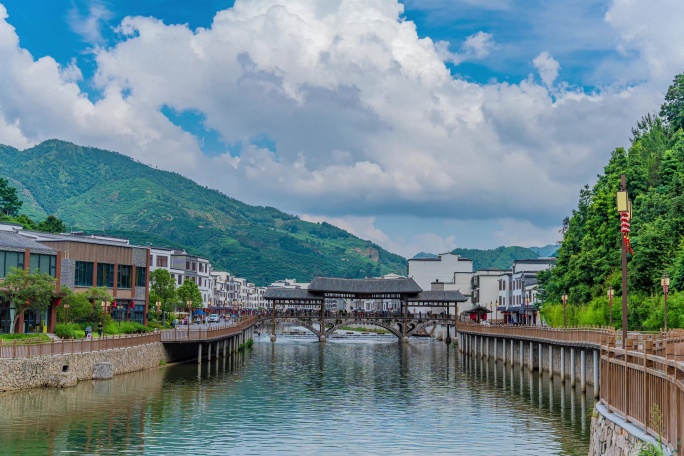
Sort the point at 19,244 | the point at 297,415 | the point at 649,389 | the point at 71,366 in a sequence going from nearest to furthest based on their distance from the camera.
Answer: the point at 649,389
the point at 297,415
the point at 71,366
the point at 19,244

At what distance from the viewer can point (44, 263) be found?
65.9m

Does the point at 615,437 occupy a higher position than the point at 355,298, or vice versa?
the point at 355,298

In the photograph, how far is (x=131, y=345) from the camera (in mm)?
57156

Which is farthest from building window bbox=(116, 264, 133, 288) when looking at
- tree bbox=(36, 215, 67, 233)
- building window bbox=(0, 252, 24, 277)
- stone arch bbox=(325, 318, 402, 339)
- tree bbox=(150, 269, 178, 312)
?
tree bbox=(36, 215, 67, 233)

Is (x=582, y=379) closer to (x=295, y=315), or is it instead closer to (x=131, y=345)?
(x=131, y=345)

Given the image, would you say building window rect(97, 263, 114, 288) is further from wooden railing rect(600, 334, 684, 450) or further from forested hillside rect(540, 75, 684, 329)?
wooden railing rect(600, 334, 684, 450)

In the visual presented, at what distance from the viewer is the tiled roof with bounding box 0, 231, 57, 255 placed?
61.0m

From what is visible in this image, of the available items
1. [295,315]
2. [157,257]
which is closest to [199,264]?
[157,257]

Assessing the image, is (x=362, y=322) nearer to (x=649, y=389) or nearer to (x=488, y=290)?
(x=488, y=290)

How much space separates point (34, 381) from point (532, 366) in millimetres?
37972

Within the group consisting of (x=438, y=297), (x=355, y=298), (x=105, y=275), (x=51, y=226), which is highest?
(x=51, y=226)

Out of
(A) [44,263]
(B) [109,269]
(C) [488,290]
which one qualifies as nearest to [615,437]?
(A) [44,263]

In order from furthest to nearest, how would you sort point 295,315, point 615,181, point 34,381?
point 295,315
point 615,181
point 34,381

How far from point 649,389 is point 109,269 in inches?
2613
